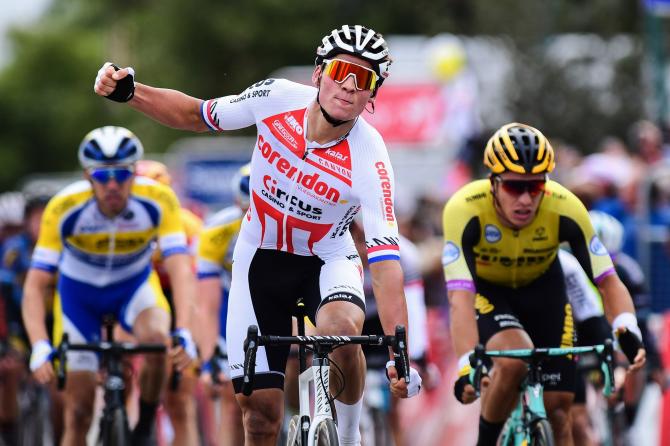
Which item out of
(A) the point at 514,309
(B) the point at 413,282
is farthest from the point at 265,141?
(B) the point at 413,282

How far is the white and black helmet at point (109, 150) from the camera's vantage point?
983 cm

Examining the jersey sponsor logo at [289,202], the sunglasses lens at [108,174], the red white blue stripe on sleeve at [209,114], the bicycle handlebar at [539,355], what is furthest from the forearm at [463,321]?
the sunglasses lens at [108,174]

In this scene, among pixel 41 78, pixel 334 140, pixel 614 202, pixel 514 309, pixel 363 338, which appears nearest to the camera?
pixel 363 338

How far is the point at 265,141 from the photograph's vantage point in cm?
773

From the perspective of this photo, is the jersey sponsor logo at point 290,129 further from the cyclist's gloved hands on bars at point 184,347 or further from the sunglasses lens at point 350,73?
the cyclist's gloved hands on bars at point 184,347

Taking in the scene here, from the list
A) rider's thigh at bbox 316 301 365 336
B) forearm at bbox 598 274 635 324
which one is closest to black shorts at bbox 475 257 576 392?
forearm at bbox 598 274 635 324

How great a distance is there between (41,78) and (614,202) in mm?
75610

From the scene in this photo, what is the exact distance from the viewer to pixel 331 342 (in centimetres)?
702

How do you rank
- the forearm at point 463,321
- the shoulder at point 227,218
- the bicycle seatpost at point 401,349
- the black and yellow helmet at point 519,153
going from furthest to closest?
the shoulder at point 227,218 < the black and yellow helmet at point 519,153 < the forearm at point 463,321 < the bicycle seatpost at point 401,349

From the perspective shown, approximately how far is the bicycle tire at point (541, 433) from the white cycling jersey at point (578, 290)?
6.99ft

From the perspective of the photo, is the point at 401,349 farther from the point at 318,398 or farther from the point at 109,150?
the point at 109,150

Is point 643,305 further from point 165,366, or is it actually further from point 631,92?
point 631,92

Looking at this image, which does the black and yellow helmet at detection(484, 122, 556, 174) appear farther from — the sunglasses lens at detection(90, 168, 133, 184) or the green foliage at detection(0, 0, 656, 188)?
the sunglasses lens at detection(90, 168, 133, 184)

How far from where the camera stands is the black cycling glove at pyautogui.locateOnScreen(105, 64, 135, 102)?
24.5 feet
